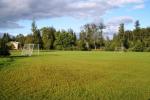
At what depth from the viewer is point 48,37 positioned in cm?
12444

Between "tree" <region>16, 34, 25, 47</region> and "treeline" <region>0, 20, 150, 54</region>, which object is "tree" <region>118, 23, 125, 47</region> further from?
"tree" <region>16, 34, 25, 47</region>

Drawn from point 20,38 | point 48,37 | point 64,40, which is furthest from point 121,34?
point 20,38

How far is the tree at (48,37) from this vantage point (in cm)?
12050

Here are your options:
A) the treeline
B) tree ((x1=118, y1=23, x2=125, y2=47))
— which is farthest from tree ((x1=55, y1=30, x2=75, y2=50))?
tree ((x1=118, y1=23, x2=125, y2=47))

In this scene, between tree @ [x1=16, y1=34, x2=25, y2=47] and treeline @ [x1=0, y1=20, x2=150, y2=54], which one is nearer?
treeline @ [x1=0, y1=20, x2=150, y2=54]

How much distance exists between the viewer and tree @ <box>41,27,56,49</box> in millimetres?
120500

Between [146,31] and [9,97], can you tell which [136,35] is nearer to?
[146,31]

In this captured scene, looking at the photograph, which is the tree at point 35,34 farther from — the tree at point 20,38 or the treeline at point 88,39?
the tree at point 20,38

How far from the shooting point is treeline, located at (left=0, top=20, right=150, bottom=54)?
114656 mm

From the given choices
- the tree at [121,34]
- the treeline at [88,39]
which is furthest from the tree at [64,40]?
the tree at [121,34]

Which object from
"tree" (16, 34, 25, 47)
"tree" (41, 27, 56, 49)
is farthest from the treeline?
"tree" (16, 34, 25, 47)

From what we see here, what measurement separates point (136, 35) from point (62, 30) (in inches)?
1267

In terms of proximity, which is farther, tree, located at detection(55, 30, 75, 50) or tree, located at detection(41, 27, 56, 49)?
tree, located at detection(55, 30, 75, 50)

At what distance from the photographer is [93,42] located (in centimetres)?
12888
